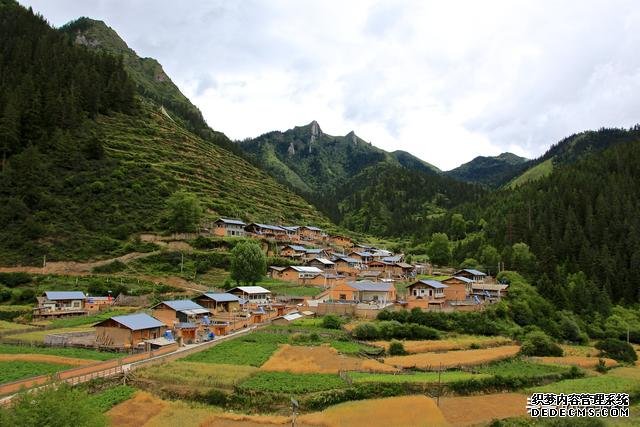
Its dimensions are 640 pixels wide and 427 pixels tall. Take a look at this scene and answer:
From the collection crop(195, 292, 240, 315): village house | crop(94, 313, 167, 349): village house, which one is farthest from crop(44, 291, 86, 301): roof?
crop(94, 313, 167, 349): village house

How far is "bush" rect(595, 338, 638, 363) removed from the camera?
4816 cm

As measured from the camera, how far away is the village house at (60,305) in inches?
2063

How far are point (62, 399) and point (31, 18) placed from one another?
14910 cm

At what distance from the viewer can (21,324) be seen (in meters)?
48.0

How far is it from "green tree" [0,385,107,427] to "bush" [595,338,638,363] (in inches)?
1859

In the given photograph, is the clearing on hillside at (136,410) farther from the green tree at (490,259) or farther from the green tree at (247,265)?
the green tree at (490,259)

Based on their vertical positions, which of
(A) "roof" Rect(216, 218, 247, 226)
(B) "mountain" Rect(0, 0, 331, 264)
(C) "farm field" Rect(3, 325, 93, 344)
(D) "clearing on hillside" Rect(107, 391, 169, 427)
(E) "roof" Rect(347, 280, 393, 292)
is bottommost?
(D) "clearing on hillside" Rect(107, 391, 169, 427)

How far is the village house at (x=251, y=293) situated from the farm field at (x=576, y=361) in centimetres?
3091

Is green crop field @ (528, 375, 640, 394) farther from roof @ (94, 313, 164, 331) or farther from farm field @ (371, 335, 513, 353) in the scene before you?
roof @ (94, 313, 164, 331)

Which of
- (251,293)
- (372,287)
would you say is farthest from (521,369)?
(251,293)

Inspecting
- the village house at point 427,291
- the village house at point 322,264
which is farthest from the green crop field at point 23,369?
the village house at point 322,264

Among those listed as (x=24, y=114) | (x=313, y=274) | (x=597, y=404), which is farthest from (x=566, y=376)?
(x=24, y=114)

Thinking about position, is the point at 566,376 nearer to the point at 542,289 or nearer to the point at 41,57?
the point at 542,289

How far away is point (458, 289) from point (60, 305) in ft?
158
